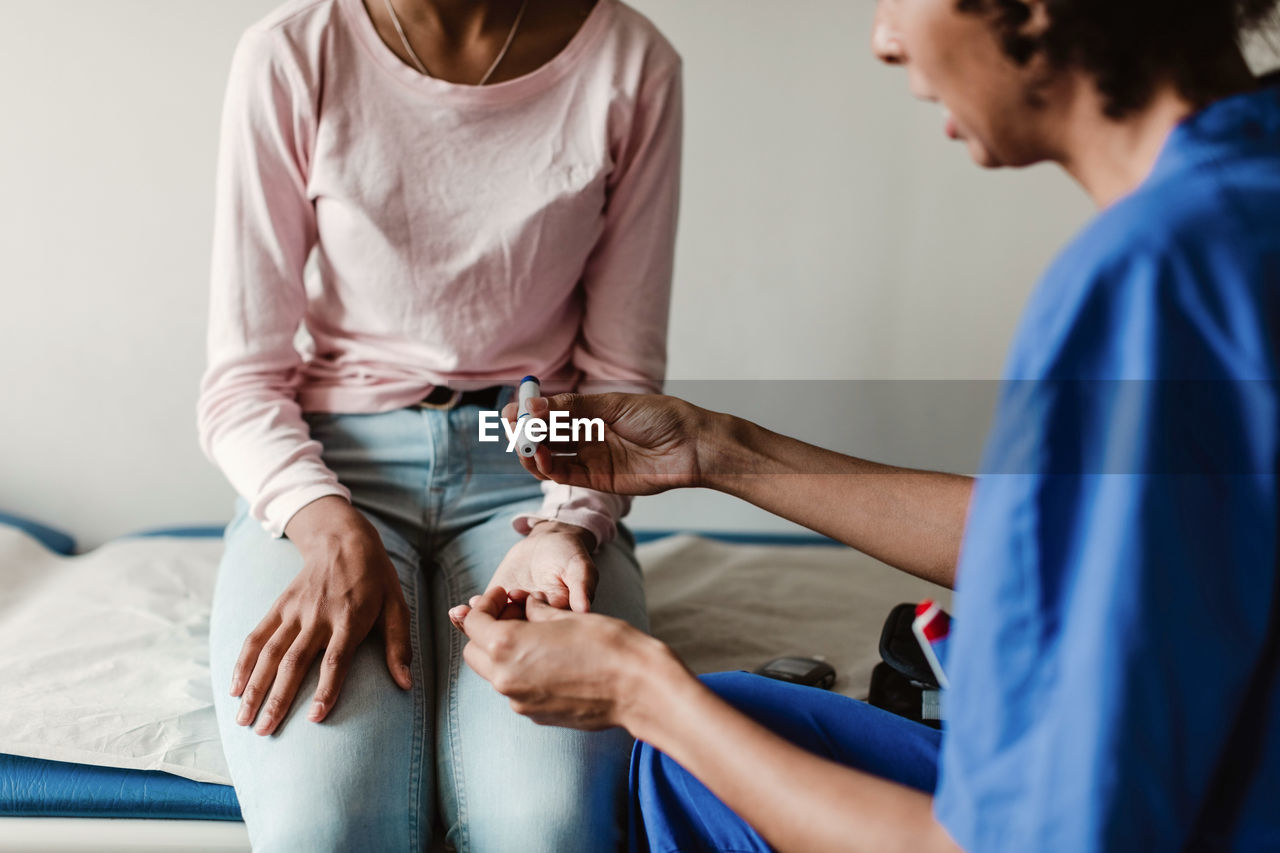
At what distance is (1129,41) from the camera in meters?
0.55

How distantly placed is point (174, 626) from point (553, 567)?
0.60 m

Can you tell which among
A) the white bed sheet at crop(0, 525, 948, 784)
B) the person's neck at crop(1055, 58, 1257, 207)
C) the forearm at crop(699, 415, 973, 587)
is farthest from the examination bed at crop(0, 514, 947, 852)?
the person's neck at crop(1055, 58, 1257, 207)

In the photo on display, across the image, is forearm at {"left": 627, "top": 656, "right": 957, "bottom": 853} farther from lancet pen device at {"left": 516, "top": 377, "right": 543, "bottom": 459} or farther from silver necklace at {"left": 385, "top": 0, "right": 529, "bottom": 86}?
silver necklace at {"left": 385, "top": 0, "right": 529, "bottom": 86}

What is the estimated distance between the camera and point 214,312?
1.19 metres

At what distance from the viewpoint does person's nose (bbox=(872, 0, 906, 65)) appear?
64cm

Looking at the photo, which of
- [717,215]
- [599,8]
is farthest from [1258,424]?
[717,215]

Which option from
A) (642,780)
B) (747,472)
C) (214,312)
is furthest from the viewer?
(214,312)

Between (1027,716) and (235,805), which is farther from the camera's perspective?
(235,805)

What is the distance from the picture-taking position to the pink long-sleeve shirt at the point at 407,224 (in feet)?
3.75

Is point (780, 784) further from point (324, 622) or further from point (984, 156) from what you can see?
point (324, 622)

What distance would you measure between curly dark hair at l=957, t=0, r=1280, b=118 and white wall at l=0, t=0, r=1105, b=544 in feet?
4.06

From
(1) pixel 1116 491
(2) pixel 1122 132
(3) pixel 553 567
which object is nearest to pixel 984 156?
(2) pixel 1122 132

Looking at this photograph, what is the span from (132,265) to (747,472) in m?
1.24

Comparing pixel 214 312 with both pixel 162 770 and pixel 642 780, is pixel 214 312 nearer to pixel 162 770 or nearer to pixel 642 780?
pixel 162 770
